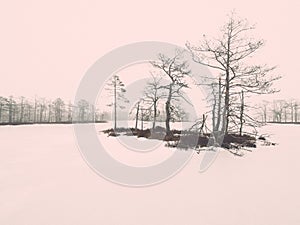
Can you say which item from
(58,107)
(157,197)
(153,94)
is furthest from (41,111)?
(157,197)

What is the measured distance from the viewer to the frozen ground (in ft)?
14.3

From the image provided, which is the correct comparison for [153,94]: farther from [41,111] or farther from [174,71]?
[41,111]

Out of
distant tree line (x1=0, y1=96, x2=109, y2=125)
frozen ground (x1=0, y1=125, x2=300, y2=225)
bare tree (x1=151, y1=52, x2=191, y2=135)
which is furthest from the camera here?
distant tree line (x1=0, y1=96, x2=109, y2=125)

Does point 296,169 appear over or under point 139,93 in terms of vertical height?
under

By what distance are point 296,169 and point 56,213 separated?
8226mm

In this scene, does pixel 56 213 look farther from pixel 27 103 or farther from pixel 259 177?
pixel 27 103

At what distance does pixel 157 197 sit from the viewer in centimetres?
557

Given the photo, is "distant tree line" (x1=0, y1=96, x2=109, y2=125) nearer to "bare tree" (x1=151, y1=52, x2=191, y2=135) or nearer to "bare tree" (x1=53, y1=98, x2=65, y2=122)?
"bare tree" (x1=53, y1=98, x2=65, y2=122)

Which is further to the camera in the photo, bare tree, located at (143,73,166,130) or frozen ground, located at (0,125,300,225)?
bare tree, located at (143,73,166,130)

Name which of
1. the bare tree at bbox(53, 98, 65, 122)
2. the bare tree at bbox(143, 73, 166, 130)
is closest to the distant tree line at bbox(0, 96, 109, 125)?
the bare tree at bbox(53, 98, 65, 122)

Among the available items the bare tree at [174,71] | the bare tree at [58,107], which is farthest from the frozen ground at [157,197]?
the bare tree at [58,107]

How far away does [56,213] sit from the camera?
4.58 m

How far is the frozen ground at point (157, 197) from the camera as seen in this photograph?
4.37 metres

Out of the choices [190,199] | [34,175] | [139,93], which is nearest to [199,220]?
[190,199]
